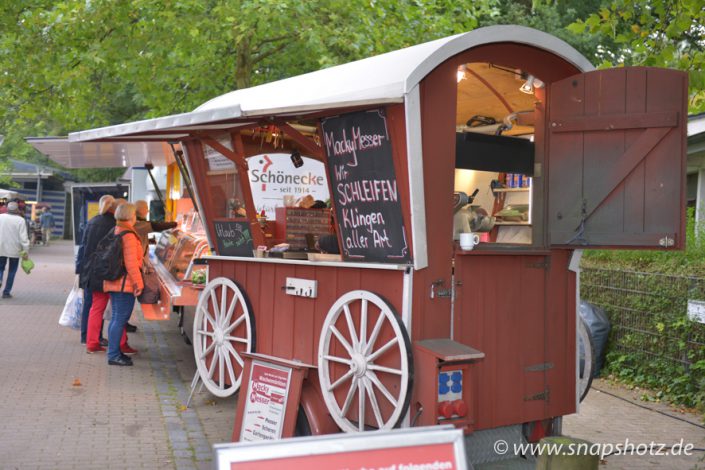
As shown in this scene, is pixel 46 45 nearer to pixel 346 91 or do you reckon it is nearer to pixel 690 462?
pixel 346 91

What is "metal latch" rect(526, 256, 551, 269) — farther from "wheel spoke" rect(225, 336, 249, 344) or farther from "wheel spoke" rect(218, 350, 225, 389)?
"wheel spoke" rect(218, 350, 225, 389)

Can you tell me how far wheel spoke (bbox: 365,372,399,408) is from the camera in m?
4.97

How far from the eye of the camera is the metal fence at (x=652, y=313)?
8047mm

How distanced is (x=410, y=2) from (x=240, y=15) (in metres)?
3.61

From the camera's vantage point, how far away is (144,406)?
7.66 metres

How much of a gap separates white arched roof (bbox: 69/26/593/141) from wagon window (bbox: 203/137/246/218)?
49 cm

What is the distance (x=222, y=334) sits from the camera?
691 cm

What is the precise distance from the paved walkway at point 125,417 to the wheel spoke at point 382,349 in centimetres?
175

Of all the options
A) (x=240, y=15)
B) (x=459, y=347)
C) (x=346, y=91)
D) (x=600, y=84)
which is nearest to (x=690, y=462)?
(x=459, y=347)

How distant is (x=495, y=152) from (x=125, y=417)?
13.5 ft

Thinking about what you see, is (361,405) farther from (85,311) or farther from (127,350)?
(85,311)

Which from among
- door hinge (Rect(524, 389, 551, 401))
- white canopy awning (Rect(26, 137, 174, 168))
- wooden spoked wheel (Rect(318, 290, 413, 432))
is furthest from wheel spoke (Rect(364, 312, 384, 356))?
white canopy awning (Rect(26, 137, 174, 168))

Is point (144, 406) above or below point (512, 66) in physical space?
below

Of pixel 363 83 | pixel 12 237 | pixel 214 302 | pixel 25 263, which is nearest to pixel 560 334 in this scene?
pixel 363 83
